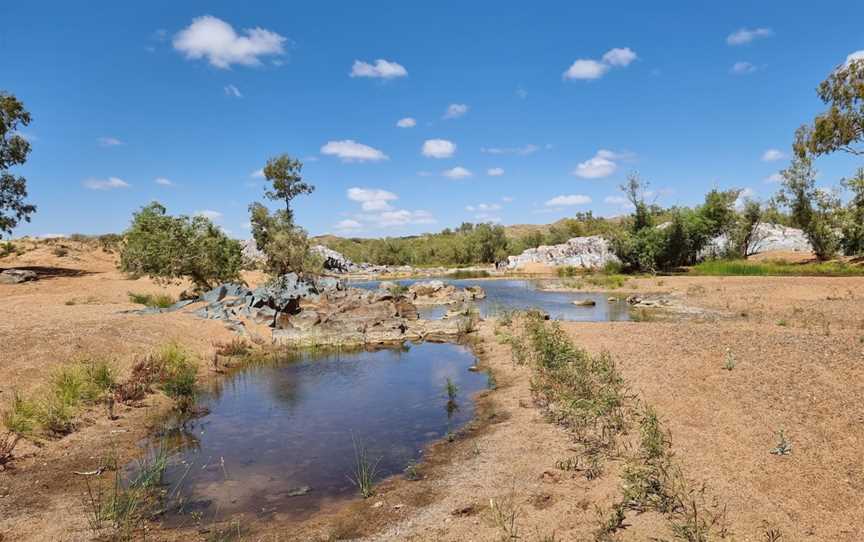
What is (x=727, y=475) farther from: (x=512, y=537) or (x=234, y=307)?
(x=234, y=307)

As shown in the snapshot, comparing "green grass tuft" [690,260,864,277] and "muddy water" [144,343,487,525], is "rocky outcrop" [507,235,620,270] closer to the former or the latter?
"green grass tuft" [690,260,864,277]

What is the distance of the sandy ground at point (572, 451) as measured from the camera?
19.1ft

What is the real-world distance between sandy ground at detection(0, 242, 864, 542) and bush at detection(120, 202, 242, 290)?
1091 centimetres

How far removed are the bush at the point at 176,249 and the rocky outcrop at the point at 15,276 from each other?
328 inches

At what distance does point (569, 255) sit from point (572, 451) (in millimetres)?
69815

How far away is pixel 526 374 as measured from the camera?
14.2 m

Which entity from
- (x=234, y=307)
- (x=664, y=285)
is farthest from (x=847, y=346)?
(x=664, y=285)

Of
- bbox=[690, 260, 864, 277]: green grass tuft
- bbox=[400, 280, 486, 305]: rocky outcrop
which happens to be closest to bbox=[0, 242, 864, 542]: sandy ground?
bbox=[400, 280, 486, 305]: rocky outcrop

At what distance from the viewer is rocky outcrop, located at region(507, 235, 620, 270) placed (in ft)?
231

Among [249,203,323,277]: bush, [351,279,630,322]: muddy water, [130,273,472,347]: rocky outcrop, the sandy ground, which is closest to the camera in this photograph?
the sandy ground

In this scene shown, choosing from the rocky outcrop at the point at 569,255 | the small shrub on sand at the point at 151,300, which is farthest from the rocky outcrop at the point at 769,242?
the small shrub on sand at the point at 151,300

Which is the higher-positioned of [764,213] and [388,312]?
[764,213]

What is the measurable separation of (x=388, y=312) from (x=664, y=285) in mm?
25394

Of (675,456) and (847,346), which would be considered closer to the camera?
(675,456)
